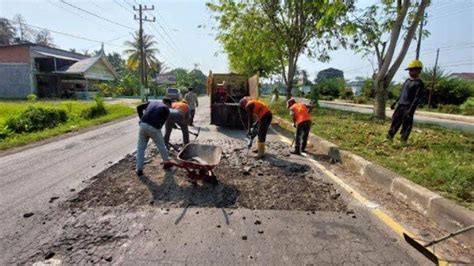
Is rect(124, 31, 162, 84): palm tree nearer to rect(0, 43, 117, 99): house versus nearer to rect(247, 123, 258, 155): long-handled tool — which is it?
rect(0, 43, 117, 99): house

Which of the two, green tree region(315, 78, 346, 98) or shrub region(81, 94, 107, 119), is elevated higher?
green tree region(315, 78, 346, 98)

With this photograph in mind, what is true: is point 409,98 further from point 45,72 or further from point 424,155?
point 45,72

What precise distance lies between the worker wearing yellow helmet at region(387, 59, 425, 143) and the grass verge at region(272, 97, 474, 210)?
1.42ft

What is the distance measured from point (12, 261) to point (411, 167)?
5484mm

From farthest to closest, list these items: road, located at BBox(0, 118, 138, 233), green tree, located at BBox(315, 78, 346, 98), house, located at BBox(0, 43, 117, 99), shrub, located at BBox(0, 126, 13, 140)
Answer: green tree, located at BBox(315, 78, 346, 98), house, located at BBox(0, 43, 117, 99), shrub, located at BBox(0, 126, 13, 140), road, located at BBox(0, 118, 138, 233)

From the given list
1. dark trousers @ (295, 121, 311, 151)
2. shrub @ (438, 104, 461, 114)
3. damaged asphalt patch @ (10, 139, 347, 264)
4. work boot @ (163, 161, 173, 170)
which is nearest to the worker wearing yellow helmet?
dark trousers @ (295, 121, 311, 151)

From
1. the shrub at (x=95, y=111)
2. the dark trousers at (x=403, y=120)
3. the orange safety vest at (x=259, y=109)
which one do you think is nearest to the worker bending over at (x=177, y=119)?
the orange safety vest at (x=259, y=109)

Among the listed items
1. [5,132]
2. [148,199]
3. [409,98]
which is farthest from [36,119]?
[409,98]

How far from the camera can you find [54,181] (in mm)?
5574

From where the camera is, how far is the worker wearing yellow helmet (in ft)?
23.5

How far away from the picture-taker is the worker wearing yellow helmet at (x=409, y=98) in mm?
7172

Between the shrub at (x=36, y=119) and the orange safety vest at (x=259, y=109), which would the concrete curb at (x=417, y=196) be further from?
the shrub at (x=36, y=119)

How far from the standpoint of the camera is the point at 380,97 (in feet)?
39.0

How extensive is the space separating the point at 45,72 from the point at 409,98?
125ft
